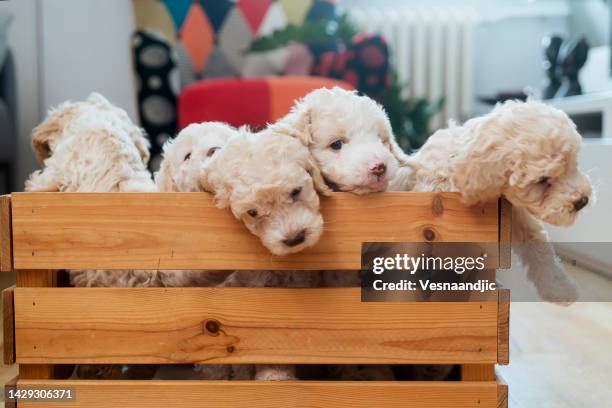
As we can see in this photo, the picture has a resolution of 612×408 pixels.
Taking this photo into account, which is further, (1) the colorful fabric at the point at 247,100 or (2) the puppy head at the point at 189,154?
(1) the colorful fabric at the point at 247,100

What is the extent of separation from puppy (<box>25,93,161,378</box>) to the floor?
0.81 feet

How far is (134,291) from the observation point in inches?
34.2

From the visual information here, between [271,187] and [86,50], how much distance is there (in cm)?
277

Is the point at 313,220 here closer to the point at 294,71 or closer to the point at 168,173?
the point at 168,173

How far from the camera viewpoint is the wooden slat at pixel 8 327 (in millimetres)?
875

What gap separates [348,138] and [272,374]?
358 mm

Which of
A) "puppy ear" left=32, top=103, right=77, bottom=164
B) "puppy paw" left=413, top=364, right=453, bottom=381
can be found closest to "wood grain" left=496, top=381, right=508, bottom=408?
"puppy paw" left=413, top=364, right=453, bottom=381

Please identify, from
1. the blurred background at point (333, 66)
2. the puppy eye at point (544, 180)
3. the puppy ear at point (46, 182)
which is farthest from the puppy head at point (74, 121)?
the blurred background at point (333, 66)

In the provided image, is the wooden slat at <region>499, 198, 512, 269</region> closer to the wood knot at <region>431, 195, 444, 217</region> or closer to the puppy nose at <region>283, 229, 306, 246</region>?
the wood knot at <region>431, 195, 444, 217</region>

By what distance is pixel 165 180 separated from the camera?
3.24ft

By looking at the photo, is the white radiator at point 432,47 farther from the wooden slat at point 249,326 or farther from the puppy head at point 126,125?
the wooden slat at point 249,326

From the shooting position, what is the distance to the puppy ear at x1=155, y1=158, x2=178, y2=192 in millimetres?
975

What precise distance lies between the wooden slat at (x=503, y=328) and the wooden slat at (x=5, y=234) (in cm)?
69

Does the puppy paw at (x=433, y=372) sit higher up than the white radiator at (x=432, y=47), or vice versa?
the white radiator at (x=432, y=47)
